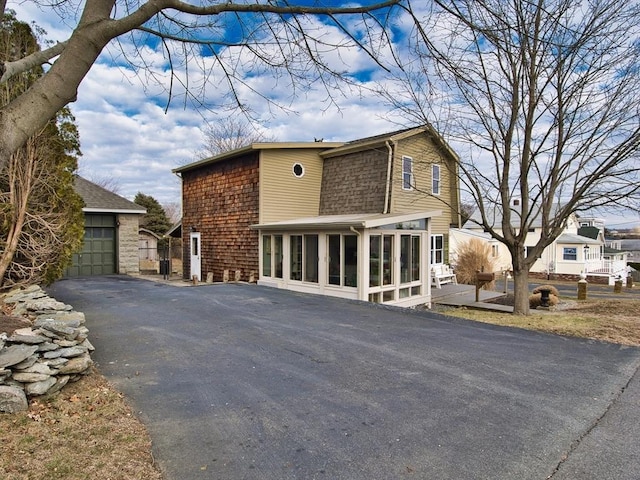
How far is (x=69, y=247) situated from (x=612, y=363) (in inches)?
402

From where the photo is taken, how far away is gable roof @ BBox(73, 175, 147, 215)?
17641 millimetres

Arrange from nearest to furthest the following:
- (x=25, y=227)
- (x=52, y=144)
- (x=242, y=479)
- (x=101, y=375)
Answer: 1. (x=242, y=479)
2. (x=101, y=375)
3. (x=25, y=227)
4. (x=52, y=144)

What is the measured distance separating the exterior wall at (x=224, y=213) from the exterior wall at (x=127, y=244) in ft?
8.57

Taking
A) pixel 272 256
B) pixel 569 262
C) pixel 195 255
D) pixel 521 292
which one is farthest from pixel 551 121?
pixel 569 262

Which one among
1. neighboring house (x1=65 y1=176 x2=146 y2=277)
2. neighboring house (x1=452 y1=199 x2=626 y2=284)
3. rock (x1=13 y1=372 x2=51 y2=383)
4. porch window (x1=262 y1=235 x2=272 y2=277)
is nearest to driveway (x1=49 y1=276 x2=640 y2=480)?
rock (x1=13 y1=372 x2=51 y2=383)

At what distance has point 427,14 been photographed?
12.9ft

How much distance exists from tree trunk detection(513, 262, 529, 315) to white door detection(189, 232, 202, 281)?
12.2 metres

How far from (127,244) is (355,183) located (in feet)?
38.3

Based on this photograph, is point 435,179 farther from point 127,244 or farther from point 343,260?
point 127,244

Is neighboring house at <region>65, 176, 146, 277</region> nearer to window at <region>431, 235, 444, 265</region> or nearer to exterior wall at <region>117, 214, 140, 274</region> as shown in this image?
exterior wall at <region>117, 214, 140, 274</region>

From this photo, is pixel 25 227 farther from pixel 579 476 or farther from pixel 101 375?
pixel 579 476

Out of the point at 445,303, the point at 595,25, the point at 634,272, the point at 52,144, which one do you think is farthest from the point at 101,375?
the point at 634,272

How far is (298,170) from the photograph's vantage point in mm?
14609

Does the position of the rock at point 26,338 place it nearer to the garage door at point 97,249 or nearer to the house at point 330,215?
the house at point 330,215
